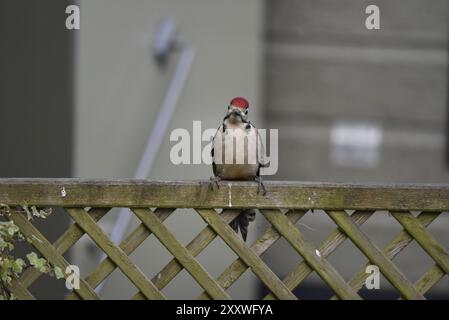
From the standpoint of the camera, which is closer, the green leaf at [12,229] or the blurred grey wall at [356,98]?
the green leaf at [12,229]

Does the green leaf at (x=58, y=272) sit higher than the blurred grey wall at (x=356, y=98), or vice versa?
the blurred grey wall at (x=356, y=98)

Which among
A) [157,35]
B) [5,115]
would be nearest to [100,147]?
[5,115]

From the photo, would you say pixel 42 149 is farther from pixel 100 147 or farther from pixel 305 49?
pixel 305 49

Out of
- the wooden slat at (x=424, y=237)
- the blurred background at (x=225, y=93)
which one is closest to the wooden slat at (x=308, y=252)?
the wooden slat at (x=424, y=237)

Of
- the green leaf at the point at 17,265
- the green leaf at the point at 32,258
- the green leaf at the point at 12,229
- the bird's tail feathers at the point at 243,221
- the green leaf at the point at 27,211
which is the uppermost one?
the green leaf at the point at 27,211

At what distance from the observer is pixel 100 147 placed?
4.71 metres

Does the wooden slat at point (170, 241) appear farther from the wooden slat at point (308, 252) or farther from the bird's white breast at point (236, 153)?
the bird's white breast at point (236, 153)

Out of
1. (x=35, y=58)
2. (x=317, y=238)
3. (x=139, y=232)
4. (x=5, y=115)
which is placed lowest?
(x=317, y=238)

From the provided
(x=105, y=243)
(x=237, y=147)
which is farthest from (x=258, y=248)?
(x=237, y=147)

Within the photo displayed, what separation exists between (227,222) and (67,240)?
1.64 feet

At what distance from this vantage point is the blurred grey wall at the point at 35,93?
4395mm

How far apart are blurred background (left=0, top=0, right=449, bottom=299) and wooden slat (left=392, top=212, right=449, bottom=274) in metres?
2.01

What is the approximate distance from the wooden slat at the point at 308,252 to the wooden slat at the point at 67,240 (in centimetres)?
53
